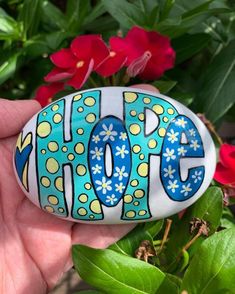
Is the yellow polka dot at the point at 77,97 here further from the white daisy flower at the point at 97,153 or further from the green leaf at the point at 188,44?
the green leaf at the point at 188,44

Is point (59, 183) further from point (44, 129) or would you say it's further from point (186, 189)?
point (186, 189)

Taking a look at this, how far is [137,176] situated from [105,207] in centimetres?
8

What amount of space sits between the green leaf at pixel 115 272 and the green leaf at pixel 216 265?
0.19 ft

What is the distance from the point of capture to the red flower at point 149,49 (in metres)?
1.12

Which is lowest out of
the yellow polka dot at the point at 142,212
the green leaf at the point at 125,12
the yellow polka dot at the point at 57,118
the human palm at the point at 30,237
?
the human palm at the point at 30,237

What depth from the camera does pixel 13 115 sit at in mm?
1070

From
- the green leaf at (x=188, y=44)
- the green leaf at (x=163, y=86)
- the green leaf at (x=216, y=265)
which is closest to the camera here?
the green leaf at (x=216, y=265)

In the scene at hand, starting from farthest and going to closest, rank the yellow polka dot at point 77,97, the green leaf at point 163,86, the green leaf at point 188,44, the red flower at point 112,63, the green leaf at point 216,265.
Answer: the green leaf at point 188,44
the green leaf at point 163,86
the red flower at point 112,63
the yellow polka dot at point 77,97
the green leaf at point 216,265

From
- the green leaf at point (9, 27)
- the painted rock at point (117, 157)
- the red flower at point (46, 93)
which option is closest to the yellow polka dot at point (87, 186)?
the painted rock at point (117, 157)

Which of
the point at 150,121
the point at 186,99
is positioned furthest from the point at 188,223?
the point at 186,99

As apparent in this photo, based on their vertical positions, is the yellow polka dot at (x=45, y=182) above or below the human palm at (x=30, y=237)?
above

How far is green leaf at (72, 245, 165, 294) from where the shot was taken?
87 cm

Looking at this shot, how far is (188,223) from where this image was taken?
1.01 m

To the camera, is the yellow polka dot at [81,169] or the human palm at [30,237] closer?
the yellow polka dot at [81,169]
